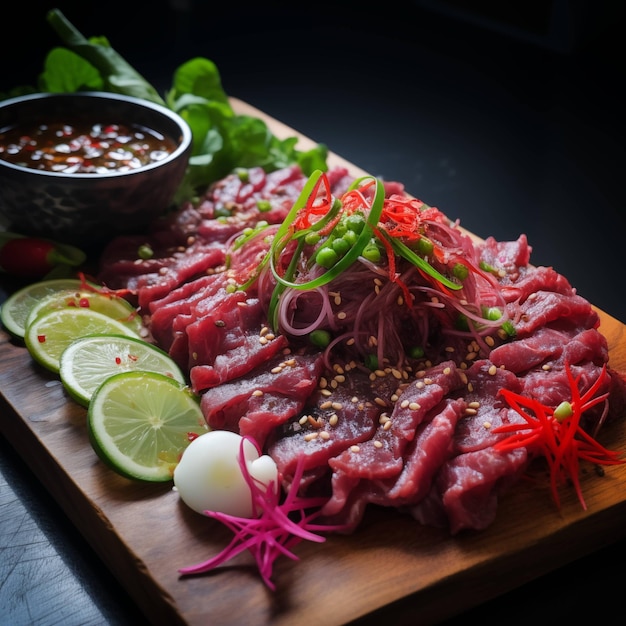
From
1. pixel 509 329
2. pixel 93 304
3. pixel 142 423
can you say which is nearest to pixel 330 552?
pixel 142 423

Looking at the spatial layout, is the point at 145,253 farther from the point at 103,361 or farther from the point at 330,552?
the point at 330,552

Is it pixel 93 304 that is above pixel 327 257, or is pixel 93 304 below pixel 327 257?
below

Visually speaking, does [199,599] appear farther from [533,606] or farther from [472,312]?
[472,312]

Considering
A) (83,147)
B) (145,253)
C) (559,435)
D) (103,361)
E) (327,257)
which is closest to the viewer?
(559,435)

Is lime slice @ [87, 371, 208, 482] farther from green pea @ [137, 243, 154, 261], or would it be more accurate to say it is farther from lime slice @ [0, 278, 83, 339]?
green pea @ [137, 243, 154, 261]

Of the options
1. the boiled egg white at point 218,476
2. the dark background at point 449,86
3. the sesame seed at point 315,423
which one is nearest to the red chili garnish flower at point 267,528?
the boiled egg white at point 218,476

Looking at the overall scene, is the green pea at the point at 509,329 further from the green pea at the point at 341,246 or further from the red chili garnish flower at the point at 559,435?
the green pea at the point at 341,246

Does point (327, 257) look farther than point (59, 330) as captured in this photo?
No

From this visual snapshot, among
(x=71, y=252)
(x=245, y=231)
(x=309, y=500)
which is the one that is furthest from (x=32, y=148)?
(x=309, y=500)
